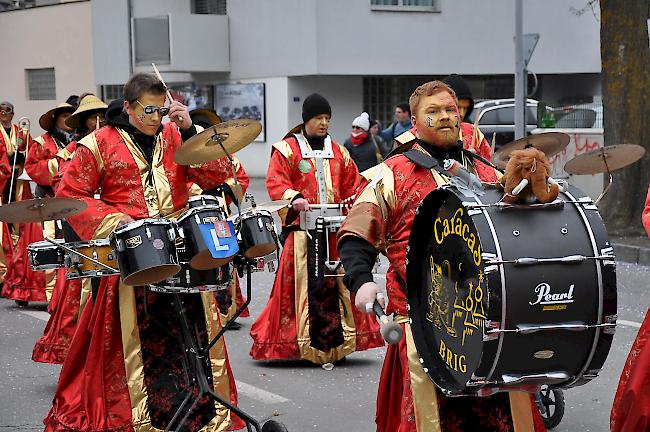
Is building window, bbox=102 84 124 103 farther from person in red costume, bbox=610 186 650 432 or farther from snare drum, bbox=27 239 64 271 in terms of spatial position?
person in red costume, bbox=610 186 650 432

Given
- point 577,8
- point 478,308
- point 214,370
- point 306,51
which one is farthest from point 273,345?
point 577,8

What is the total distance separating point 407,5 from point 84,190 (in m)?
20.5

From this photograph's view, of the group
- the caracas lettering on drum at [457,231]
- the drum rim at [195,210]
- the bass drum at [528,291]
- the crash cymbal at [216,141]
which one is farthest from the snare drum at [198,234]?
the bass drum at [528,291]

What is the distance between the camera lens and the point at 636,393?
3.92 metres

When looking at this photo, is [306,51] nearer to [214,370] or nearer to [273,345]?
[273,345]

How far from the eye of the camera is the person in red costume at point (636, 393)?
3.88 m

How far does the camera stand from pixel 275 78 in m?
24.4

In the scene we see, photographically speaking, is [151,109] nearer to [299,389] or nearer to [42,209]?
[42,209]

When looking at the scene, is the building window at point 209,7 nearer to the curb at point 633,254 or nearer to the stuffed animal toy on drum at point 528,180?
the curb at point 633,254

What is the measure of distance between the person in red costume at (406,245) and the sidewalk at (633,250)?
7947mm

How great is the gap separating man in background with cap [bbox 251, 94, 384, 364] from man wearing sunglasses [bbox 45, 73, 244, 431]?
6.94 feet

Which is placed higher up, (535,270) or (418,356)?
(535,270)

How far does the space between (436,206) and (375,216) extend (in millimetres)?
341

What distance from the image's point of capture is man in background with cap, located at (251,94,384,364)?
286 inches
